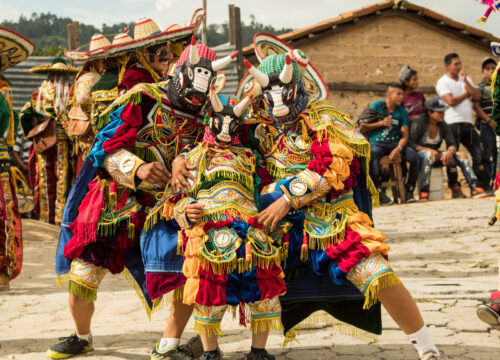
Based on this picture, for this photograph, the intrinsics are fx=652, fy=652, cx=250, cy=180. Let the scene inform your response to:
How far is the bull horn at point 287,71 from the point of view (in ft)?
12.2

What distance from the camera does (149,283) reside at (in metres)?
3.74

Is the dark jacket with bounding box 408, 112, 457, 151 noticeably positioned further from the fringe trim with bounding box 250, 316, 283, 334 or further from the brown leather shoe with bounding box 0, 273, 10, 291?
the fringe trim with bounding box 250, 316, 283, 334

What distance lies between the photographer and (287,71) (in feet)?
12.2

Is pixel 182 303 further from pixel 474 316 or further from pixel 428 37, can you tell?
pixel 428 37

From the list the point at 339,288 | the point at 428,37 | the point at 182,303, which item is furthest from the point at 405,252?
the point at 428,37

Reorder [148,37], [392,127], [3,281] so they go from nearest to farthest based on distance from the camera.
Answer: [148,37]
[3,281]
[392,127]

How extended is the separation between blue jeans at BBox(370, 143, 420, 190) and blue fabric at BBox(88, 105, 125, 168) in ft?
25.0

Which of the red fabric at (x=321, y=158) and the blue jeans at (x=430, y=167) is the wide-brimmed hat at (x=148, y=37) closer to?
the red fabric at (x=321, y=158)

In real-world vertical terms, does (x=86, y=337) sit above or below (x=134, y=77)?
below

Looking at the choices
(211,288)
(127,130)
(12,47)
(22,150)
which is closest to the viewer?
(211,288)

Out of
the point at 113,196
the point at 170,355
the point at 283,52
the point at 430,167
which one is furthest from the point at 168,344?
the point at 430,167

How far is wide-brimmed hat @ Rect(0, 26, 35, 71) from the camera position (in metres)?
4.91

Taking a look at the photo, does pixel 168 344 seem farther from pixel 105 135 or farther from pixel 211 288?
pixel 105 135

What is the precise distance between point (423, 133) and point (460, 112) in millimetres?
838
